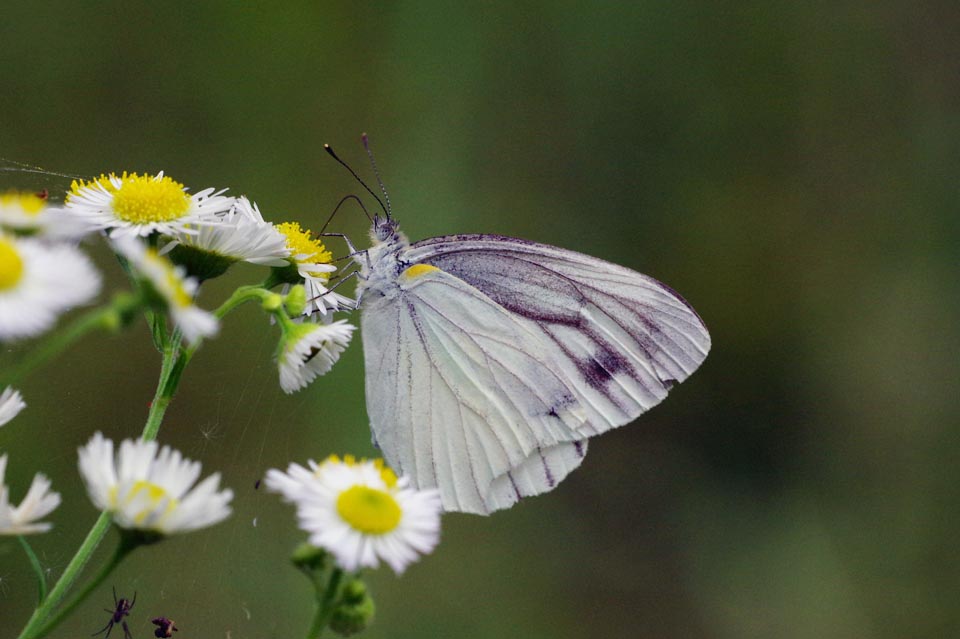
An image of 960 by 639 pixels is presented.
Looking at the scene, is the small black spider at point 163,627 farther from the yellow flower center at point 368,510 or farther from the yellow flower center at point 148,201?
the yellow flower center at point 148,201

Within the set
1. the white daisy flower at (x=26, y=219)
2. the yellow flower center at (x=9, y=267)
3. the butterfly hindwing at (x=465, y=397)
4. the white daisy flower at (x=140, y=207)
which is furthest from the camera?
the butterfly hindwing at (x=465, y=397)

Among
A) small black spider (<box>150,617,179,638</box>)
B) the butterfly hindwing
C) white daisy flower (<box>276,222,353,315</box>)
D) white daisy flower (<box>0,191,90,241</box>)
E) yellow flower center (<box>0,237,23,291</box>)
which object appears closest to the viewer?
yellow flower center (<box>0,237,23,291</box>)

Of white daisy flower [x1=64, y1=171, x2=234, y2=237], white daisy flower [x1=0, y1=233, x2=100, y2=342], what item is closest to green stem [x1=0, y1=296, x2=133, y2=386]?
white daisy flower [x1=0, y1=233, x2=100, y2=342]

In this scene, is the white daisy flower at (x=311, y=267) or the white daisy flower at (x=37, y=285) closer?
the white daisy flower at (x=37, y=285)

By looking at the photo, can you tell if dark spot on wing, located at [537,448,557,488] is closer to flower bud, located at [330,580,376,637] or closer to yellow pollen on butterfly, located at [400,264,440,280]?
yellow pollen on butterfly, located at [400,264,440,280]

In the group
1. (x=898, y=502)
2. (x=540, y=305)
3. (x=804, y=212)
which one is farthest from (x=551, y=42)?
(x=898, y=502)

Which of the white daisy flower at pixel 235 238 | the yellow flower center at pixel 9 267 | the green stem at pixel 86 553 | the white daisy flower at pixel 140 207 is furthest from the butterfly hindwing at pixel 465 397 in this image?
the yellow flower center at pixel 9 267

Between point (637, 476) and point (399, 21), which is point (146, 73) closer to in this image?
point (399, 21)
